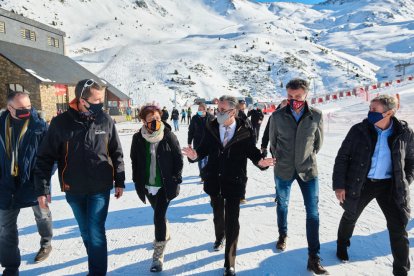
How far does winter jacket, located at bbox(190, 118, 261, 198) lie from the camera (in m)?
Result: 3.55

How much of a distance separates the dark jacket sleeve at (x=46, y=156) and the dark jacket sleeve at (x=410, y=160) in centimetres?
343

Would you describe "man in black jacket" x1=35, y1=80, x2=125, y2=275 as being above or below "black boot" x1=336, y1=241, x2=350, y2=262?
above

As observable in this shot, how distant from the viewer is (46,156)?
3.11m

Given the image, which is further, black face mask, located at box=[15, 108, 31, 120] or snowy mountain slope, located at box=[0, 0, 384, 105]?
snowy mountain slope, located at box=[0, 0, 384, 105]

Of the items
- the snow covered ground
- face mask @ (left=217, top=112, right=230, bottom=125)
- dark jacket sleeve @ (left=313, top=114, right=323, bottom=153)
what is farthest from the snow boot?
dark jacket sleeve @ (left=313, top=114, right=323, bottom=153)

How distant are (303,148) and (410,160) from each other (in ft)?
3.42

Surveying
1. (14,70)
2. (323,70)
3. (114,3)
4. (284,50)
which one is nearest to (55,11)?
(114,3)

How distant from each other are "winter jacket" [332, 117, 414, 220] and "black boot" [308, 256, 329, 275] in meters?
0.67

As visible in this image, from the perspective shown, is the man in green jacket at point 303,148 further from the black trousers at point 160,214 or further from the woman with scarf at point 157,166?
the black trousers at point 160,214

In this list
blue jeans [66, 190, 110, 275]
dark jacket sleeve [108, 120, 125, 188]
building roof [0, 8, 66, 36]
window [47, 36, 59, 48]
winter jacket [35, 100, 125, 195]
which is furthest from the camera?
window [47, 36, 59, 48]

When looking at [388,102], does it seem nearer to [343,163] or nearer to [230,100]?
[343,163]

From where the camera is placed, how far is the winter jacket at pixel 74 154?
10.1 feet

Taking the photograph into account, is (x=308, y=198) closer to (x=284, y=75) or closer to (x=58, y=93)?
(x=58, y=93)

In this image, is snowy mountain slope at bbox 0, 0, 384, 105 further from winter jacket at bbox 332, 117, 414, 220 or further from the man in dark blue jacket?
winter jacket at bbox 332, 117, 414, 220
